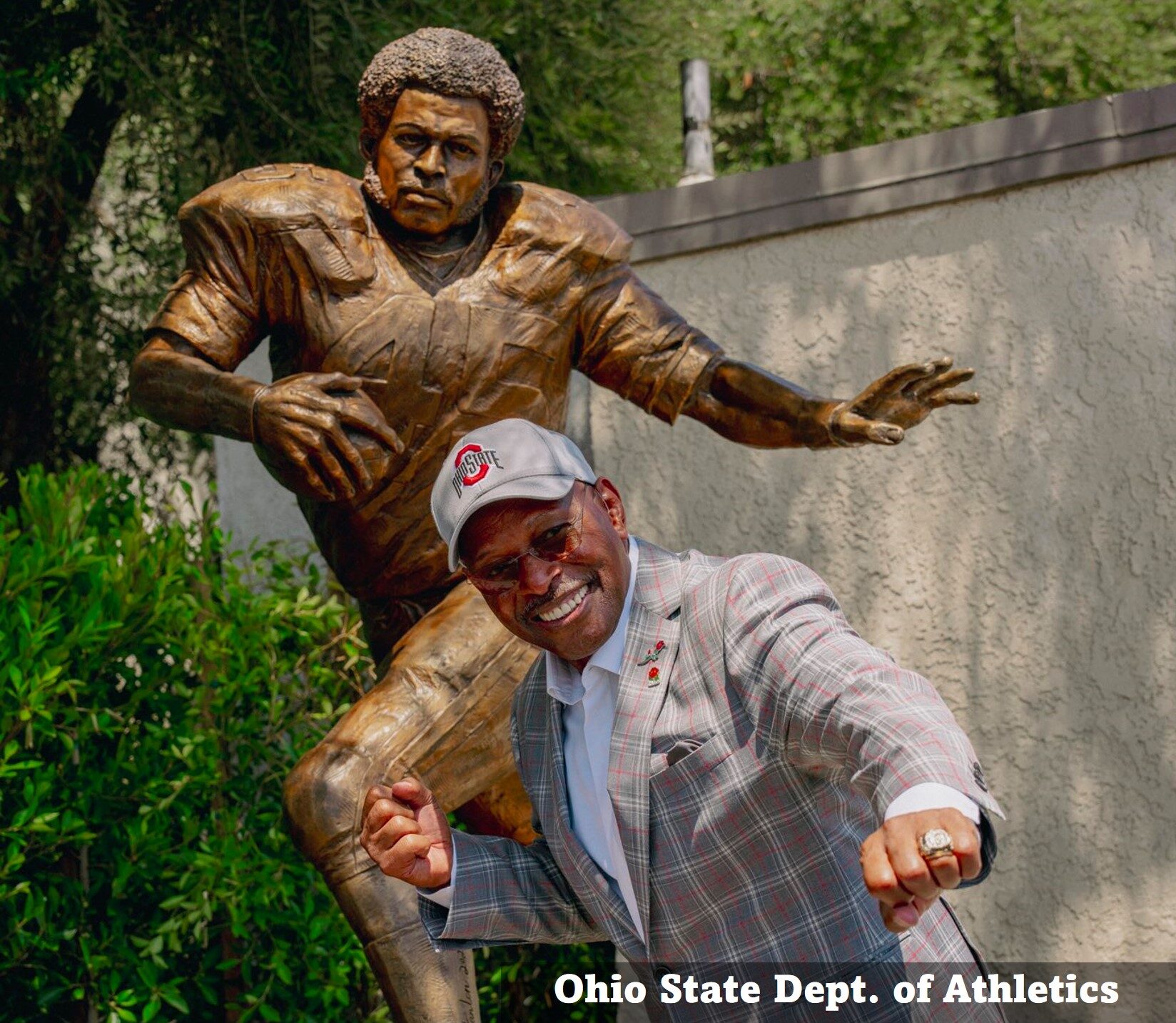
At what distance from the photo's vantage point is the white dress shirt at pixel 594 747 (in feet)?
8.07

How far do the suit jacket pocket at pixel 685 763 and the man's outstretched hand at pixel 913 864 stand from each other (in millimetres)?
538

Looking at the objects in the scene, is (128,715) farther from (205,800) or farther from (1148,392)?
(1148,392)

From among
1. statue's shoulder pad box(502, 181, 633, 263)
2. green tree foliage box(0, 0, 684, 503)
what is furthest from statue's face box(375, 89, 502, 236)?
green tree foliage box(0, 0, 684, 503)

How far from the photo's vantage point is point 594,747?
2.51 metres

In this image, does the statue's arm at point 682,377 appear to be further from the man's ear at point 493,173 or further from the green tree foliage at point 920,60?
the green tree foliage at point 920,60

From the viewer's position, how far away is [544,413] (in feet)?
11.9

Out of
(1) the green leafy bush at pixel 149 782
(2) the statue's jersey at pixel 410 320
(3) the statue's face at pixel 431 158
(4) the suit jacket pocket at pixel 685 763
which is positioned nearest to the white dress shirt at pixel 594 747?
(4) the suit jacket pocket at pixel 685 763

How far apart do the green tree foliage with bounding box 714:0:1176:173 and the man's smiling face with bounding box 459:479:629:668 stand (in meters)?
10.6

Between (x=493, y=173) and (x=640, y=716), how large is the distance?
164 centimetres

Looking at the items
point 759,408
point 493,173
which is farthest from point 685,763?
point 493,173

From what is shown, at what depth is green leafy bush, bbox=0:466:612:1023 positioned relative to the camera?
427cm

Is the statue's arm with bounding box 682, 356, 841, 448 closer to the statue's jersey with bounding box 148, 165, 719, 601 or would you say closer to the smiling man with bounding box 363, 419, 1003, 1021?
the statue's jersey with bounding box 148, 165, 719, 601

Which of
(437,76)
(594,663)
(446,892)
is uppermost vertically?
(437,76)

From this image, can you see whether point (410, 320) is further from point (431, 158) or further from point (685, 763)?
point (685, 763)
